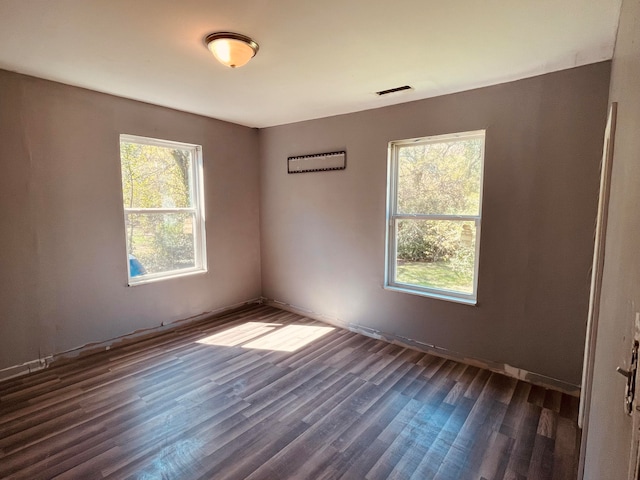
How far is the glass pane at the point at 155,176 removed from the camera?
3346mm

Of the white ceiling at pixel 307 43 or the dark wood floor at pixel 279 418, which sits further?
the dark wood floor at pixel 279 418

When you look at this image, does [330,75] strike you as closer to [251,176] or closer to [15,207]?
[251,176]

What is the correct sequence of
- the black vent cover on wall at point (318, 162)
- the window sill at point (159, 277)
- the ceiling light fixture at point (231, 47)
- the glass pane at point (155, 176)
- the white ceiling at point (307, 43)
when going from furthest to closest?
the black vent cover on wall at point (318, 162) < the window sill at point (159, 277) < the glass pane at point (155, 176) < the ceiling light fixture at point (231, 47) < the white ceiling at point (307, 43)

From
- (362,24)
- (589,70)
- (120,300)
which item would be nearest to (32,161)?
(120,300)

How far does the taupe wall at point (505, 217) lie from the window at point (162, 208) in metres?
1.51

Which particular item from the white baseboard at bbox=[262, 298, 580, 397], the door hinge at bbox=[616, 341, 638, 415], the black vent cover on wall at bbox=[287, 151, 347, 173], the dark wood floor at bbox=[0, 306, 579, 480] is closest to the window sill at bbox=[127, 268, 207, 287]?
the dark wood floor at bbox=[0, 306, 579, 480]

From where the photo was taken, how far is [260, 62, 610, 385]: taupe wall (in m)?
2.41

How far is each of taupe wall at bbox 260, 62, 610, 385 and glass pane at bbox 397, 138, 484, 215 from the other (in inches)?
5.6

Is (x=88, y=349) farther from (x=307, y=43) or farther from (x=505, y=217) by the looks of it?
(x=505, y=217)

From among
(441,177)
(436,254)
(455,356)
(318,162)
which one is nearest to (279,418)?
(455,356)

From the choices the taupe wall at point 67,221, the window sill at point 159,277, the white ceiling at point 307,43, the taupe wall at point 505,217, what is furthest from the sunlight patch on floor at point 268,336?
the white ceiling at point 307,43

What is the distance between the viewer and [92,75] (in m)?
2.62

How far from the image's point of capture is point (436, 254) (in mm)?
3213

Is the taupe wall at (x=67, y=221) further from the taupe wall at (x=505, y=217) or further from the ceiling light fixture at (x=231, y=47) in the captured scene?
the taupe wall at (x=505, y=217)
